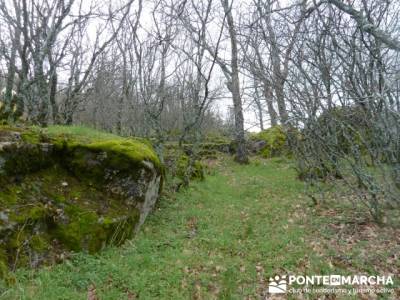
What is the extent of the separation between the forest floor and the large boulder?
27 centimetres

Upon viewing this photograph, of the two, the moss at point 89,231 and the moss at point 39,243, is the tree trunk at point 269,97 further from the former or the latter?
the moss at point 39,243

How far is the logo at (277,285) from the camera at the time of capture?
11.1 ft

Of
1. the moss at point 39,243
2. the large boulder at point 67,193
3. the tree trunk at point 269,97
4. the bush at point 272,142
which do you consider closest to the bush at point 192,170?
the large boulder at point 67,193

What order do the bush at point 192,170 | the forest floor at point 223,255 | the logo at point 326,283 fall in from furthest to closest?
the bush at point 192,170, the logo at point 326,283, the forest floor at point 223,255

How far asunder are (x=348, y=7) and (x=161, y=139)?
199 inches

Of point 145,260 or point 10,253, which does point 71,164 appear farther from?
point 145,260

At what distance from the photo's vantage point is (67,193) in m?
4.29

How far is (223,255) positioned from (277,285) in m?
0.95

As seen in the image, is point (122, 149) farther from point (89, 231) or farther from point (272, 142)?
point (272, 142)

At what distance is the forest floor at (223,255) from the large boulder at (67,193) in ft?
0.89

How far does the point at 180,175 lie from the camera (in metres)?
8.19

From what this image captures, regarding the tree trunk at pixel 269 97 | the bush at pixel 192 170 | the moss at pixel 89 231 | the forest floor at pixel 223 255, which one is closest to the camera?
the forest floor at pixel 223 255

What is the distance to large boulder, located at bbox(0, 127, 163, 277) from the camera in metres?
3.46

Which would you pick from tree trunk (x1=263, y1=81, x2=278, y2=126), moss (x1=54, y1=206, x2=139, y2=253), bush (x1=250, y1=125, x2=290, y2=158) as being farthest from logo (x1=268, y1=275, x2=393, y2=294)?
bush (x1=250, y1=125, x2=290, y2=158)
